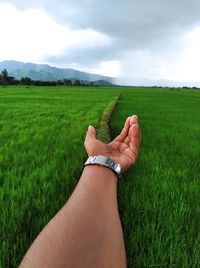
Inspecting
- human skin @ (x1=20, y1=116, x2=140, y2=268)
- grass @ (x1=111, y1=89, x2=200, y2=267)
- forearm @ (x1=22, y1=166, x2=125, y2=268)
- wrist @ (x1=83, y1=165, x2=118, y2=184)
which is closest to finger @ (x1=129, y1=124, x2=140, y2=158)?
grass @ (x1=111, y1=89, x2=200, y2=267)

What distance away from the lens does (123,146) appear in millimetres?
1961

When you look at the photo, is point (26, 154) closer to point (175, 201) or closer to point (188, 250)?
point (175, 201)

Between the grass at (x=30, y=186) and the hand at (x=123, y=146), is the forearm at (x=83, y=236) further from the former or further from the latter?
the hand at (x=123, y=146)

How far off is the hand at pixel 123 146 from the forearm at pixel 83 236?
501mm

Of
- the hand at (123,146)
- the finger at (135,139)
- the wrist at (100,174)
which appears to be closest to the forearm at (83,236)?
the wrist at (100,174)

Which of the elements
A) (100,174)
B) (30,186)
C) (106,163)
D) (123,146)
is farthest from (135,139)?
A: (30,186)

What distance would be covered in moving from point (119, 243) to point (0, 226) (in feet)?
2.07

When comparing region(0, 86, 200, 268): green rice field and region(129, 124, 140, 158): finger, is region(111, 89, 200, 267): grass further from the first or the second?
region(129, 124, 140, 158): finger

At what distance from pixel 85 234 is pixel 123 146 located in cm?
110

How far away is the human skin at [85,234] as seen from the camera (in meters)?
0.81

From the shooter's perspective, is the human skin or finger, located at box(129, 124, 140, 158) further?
finger, located at box(129, 124, 140, 158)

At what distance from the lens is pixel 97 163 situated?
1500mm

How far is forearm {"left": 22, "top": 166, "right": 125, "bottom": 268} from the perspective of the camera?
0.81 m

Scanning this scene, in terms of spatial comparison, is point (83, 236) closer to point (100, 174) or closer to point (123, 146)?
point (100, 174)
